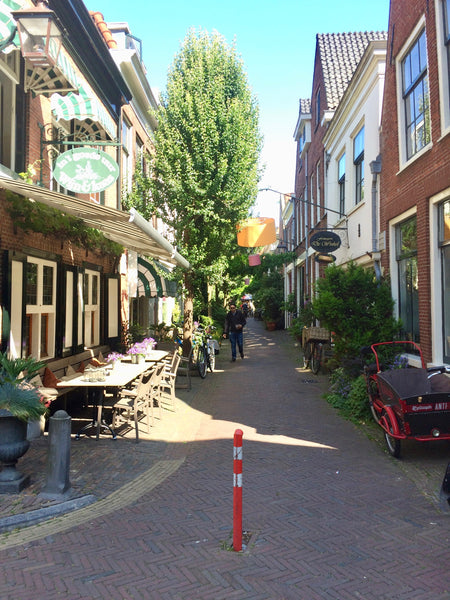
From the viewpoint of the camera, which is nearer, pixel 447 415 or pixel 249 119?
pixel 447 415

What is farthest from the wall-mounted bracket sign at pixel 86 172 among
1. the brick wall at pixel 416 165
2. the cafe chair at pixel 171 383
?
the brick wall at pixel 416 165

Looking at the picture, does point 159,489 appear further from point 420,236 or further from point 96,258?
point 96,258

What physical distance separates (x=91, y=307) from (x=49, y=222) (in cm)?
362

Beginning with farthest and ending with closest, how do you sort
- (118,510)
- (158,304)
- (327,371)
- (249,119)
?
(158,304) → (249,119) → (327,371) → (118,510)

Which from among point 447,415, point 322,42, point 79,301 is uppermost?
point 322,42

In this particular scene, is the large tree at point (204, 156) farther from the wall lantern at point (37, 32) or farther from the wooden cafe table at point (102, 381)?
the wall lantern at point (37, 32)

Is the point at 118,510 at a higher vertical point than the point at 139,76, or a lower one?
lower

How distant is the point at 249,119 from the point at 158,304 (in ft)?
28.1

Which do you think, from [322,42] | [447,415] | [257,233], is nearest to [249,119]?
[257,233]

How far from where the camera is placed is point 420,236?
7.90 metres

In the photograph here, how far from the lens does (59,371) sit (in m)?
8.80

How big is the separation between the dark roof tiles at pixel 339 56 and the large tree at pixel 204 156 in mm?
3710

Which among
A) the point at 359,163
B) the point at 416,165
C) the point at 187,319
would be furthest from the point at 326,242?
the point at 187,319

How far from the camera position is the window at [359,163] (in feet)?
39.6
